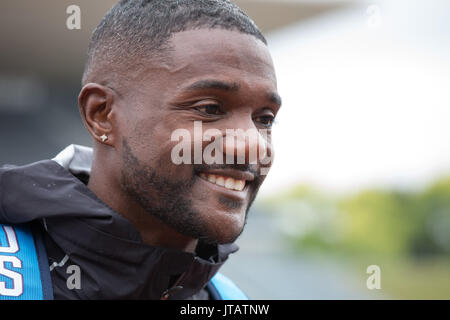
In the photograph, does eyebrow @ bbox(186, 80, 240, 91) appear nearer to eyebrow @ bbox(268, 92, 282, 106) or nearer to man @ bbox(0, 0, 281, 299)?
man @ bbox(0, 0, 281, 299)

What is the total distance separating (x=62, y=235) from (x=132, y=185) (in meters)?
0.36

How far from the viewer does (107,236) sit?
2.45 m

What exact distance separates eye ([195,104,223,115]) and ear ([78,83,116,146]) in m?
0.43

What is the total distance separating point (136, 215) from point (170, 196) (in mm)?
245

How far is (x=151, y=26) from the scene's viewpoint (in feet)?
8.53

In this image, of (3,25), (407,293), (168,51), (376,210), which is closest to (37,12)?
(3,25)

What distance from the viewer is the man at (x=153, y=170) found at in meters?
2.42

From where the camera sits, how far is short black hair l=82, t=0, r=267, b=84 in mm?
2555

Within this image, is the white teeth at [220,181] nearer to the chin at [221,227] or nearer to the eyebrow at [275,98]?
the chin at [221,227]

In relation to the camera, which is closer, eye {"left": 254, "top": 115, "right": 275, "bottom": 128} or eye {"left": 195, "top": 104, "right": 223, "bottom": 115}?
eye {"left": 195, "top": 104, "right": 223, "bottom": 115}

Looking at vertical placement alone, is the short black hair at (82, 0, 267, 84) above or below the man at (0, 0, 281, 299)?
above

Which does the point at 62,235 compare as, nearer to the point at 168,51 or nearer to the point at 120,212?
the point at 120,212

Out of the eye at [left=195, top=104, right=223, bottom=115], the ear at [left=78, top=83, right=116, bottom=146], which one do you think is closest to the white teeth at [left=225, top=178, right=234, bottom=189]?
the eye at [left=195, top=104, right=223, bottom=115]

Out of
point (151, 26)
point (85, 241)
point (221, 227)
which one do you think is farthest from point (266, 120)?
point (85, 241)
